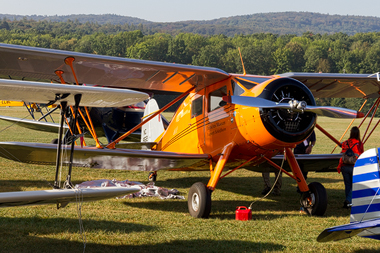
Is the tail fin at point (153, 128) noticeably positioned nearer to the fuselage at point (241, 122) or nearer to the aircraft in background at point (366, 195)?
the fuselage at point (241, 122)

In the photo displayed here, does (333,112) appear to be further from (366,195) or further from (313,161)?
(313,161)

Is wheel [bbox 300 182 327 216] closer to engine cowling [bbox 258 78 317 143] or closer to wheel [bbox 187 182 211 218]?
engine cowling [bbox 258 78 317 143]

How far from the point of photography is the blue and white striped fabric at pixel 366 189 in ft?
15.3

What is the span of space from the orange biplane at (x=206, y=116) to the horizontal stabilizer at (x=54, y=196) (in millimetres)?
2195

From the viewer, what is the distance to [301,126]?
6508 mm

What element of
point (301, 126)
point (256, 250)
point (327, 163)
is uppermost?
point (301, 126)

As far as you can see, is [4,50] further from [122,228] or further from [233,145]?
[233,145]

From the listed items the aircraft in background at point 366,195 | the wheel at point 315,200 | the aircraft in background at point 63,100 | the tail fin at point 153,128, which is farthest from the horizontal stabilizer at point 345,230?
the tail fin at point 153,128

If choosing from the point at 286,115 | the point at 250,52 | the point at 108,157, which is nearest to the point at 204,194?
the point at 286,115

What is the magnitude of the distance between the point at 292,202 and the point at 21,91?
6.03 metres

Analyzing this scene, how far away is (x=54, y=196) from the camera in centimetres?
428

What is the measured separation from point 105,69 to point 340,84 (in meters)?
5.46

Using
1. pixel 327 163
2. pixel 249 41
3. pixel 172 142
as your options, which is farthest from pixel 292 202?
pixel 249 41

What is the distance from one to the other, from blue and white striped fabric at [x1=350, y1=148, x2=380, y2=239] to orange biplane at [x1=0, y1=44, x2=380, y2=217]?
149 centimetres
